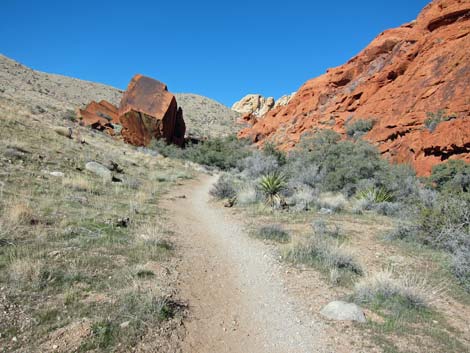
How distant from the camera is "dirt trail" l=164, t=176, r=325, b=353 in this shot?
3549mm

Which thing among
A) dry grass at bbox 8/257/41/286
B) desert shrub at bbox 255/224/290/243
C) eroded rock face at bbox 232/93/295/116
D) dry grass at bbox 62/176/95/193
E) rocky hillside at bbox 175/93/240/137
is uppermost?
eroded rock face at bbox 232/93/295/116

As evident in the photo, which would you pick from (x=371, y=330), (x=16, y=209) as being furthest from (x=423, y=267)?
(x=16, y=209)

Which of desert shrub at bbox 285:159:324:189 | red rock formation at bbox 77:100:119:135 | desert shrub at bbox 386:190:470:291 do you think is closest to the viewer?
desert shrub at bbox 386:190:470:291

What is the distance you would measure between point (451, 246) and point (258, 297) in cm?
459

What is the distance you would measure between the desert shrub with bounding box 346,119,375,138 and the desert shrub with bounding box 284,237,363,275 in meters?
17.7

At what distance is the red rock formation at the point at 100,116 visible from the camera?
94.9 ft

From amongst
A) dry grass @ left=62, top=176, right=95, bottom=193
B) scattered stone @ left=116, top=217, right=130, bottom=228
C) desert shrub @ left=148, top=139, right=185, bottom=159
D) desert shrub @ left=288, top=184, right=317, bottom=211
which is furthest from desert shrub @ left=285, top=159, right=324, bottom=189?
desert shrub @ left=148, top=139, right=185, bottom=159

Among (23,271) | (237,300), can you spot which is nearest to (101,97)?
(23,271)

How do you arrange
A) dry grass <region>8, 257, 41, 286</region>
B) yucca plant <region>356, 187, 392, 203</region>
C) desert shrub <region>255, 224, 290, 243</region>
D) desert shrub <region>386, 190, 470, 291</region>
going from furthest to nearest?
yucca plant <region>356, 187, 392, 203</region> → desert shrub <region>255, 224, 290, 243</region> → desert shrub <region>386, 190, 470, 291</region> → dry grass <region>8, 257, 41, 286</region>

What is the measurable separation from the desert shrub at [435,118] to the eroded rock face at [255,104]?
226 feet

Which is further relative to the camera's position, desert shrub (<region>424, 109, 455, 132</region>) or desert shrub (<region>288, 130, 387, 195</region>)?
desert shrub (<region>424, 109, 455, 132</region>)

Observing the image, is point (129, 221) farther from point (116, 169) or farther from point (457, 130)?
point (457, 130)

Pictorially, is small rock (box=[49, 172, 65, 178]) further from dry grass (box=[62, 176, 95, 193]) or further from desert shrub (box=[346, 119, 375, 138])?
desert shrub (box=[346, 119, 375, 138])

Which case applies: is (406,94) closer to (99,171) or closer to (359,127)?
(359,127)
